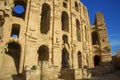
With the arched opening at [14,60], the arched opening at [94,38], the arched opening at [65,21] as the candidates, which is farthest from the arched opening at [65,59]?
the arched opening at [94,38]

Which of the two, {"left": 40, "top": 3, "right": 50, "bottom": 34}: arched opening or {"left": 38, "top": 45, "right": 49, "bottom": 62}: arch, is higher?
{"left": 40, "top": 3, "right": 50, "bottom": 34}: arched opening

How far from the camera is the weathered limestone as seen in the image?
13.4 metres

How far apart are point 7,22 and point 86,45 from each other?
46.4 ft

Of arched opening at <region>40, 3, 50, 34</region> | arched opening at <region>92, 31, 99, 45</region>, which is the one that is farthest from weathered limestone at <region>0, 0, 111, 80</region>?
arched opening at <region>92, 31, 99, 45</region>

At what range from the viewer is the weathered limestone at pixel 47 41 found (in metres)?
13.4

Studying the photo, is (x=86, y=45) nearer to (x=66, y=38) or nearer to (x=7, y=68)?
(x=66, y=38)

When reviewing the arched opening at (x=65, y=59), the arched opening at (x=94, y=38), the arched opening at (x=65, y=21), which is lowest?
the arched opening at (x=65, y=59)

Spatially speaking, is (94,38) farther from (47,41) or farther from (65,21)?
(47,41)

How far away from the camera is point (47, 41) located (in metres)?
17.6

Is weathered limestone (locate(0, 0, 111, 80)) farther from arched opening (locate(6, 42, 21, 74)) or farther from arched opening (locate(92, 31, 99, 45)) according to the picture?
arched opening (locate(92, 31, 99, 45))

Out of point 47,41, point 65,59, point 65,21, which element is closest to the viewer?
point 47,41

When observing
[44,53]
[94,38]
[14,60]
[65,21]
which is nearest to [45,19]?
[65,21]

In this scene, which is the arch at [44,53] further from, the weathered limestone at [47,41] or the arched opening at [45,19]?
the arched opening at [45,19]

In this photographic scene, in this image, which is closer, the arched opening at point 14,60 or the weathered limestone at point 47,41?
the weathered limestone at point 47,41
